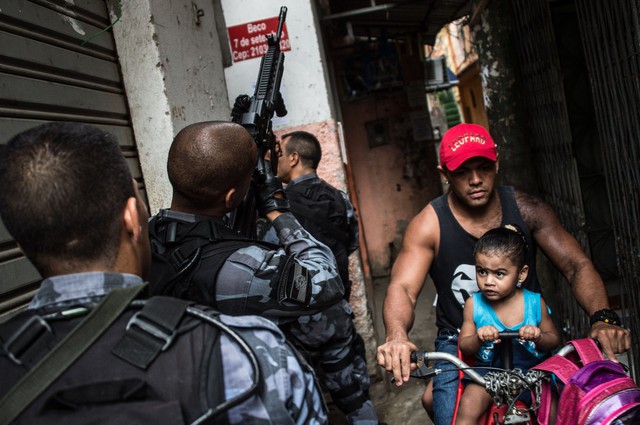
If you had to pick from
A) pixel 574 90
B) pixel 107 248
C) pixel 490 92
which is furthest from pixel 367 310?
pixel 107 248

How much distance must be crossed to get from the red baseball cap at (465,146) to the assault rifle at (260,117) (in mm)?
873

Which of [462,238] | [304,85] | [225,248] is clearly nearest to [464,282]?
[462,238]

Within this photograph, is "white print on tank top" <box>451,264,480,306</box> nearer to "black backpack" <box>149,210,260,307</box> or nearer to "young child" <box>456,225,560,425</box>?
"young child" <box>456,225,560,425</box>

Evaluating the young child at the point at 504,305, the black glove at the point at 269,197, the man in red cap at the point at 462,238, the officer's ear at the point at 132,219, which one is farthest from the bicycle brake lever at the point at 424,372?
the officer's ear at the point at 132,219

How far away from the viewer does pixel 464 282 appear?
2.60 m

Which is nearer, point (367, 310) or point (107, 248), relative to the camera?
point (107, 248)

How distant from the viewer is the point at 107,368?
995mm

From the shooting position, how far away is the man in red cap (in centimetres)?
253

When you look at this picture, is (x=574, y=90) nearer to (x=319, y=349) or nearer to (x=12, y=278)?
(x=319, y=349)

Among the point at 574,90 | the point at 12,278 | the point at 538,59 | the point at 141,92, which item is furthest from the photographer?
the point at 574,90

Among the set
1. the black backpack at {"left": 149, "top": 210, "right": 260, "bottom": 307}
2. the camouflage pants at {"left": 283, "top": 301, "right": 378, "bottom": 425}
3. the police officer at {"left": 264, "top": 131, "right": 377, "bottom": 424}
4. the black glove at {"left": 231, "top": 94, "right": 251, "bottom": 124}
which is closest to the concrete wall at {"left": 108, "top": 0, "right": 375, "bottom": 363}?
the police officer at {"left": 264, "top": 131, "right": 377, "bottom": 424}

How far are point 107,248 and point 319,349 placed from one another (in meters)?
2.41

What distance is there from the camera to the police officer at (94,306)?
0.99m

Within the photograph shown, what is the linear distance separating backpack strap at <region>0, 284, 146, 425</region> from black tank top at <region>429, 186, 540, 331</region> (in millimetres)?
1880
